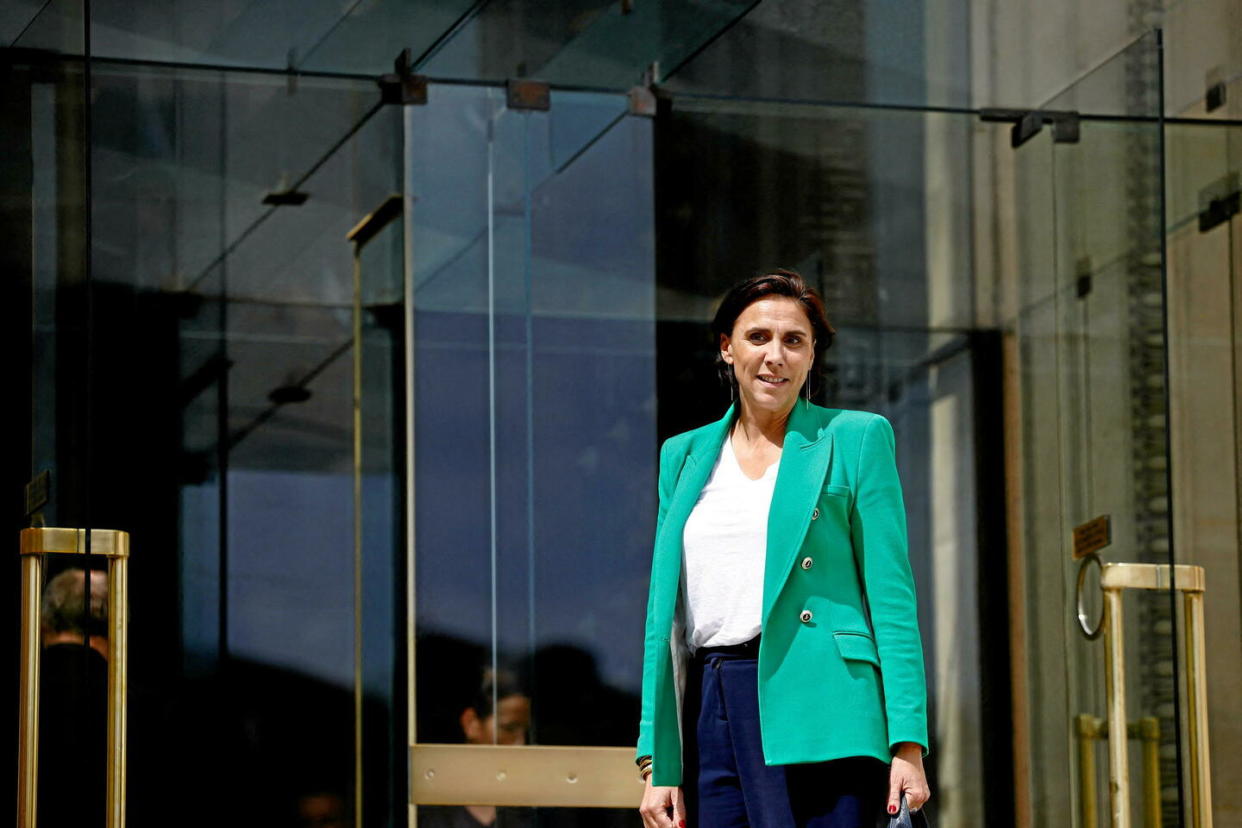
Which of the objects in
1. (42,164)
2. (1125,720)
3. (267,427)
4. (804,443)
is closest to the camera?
(804,443)

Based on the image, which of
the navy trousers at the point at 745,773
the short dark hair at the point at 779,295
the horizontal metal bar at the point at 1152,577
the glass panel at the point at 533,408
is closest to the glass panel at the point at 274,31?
the glass panel at the point at 533,408

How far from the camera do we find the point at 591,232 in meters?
6.82

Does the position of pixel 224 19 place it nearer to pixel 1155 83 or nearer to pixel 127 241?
pixel 127 241

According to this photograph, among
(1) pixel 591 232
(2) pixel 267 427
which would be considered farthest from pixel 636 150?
(2) pixel 267 427

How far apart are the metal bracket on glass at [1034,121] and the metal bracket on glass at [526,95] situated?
124cm

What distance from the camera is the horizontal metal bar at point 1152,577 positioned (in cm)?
616

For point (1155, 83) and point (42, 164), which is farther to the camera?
point (1155, 83)

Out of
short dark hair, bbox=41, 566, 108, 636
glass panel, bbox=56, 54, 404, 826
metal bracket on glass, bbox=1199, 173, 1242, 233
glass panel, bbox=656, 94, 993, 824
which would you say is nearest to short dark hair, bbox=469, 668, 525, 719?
glass panel, bbox=56, 54, 404, 826

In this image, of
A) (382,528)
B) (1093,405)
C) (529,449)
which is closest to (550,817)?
(382,528)

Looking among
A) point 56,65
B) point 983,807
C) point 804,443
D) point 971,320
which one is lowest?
point 983,807

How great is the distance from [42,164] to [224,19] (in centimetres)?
108

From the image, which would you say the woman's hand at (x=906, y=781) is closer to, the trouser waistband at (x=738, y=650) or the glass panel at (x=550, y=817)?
the trouser waistband at (x=738, y=650)

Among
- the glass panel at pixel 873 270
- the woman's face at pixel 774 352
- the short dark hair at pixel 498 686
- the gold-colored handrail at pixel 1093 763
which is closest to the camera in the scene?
the woman's face at pixel 774 352

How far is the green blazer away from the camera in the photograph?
4.05 metres
